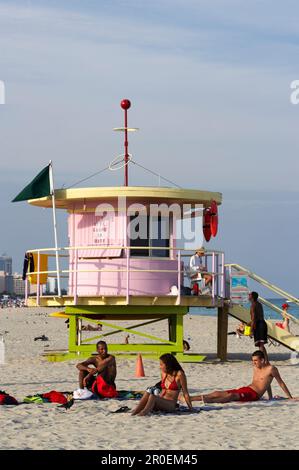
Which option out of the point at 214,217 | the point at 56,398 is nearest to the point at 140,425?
the point at 56,398

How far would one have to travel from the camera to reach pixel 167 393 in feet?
52.7

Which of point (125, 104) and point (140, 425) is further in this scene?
point (125, 104)

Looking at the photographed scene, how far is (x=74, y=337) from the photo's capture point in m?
26.2

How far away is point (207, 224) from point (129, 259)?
2652 mm

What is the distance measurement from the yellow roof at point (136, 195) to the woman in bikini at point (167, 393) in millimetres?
8913

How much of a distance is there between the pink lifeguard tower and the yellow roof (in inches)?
0.9

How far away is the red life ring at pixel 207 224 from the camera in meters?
26.2

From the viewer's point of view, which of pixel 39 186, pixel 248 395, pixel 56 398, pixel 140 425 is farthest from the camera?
pixel 39 186

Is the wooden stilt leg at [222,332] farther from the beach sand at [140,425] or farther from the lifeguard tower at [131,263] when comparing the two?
the beach sand at [140,425]

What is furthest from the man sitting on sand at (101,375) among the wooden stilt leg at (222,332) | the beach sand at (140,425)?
the wooden stilt leg at (222,332)

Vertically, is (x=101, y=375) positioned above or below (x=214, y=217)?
below

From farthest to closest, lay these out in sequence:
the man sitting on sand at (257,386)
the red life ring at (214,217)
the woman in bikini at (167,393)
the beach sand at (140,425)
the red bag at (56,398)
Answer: the red life ring at (214,217) → the man sitting on sand at (257,386) → the red bag at (56,398) → the woman in bikini at (167,393) → the beach sand at (140,425)

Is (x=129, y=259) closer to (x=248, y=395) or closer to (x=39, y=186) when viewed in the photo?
(x=39, y=186)
